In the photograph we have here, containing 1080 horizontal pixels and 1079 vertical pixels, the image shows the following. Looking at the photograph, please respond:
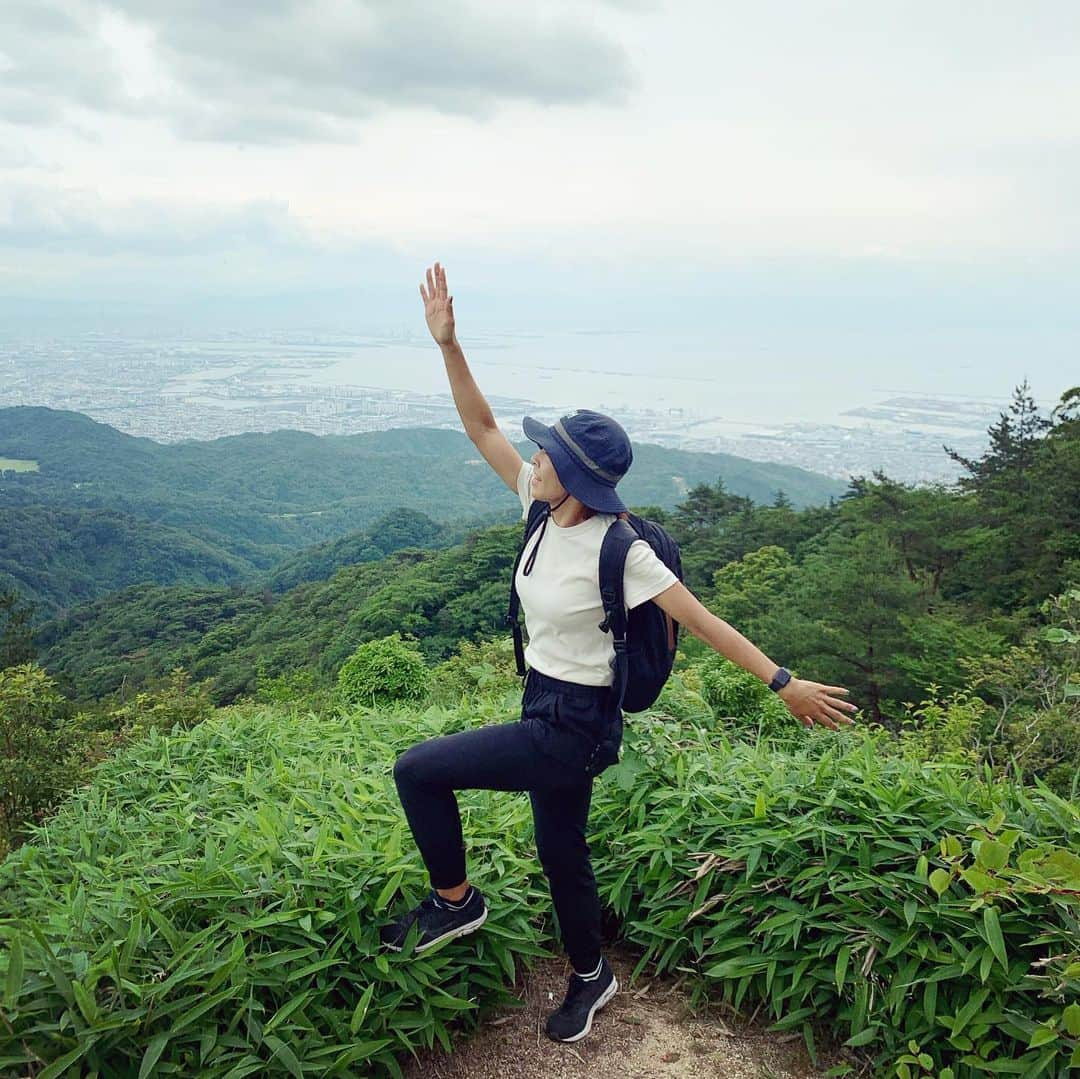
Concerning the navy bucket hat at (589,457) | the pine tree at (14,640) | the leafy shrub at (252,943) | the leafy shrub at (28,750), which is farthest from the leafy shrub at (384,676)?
the pine tree at (14,640)

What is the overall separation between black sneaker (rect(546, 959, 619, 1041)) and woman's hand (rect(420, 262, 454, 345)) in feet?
5.44

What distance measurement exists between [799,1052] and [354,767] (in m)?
1.81

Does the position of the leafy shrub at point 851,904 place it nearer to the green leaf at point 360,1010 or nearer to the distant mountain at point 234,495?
the green leaf at point 360,1010

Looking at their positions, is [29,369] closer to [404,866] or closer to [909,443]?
[909,443]

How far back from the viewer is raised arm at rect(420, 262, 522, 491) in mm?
2291

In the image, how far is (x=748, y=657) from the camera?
181 cm

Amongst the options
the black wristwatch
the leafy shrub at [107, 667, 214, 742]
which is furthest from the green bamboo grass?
the leafy shrub at [107, 667, 214, 742]

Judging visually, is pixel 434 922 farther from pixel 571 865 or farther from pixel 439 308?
pixel 439 308

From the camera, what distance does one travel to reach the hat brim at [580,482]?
→ 1.88 m

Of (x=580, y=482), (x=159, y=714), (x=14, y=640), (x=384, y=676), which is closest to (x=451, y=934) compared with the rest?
(x=580, y=482)

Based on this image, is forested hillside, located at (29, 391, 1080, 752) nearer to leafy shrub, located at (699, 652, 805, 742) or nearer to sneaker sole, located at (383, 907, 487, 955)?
leafy shrub, located at (699, 652, 805, 742)

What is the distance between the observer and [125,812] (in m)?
3.46

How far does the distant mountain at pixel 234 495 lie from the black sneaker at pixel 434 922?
4791 cm

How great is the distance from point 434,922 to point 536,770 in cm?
54
